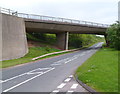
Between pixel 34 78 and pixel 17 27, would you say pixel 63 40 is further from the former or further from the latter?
pixel 34 78

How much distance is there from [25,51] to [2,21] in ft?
23.2

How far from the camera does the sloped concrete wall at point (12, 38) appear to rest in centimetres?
2197

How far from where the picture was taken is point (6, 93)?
6254 millimetres

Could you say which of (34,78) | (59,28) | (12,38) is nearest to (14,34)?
(12,38)

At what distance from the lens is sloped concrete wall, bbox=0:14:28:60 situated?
22.0 m

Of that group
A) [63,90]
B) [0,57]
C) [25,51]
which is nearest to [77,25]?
[25,51]

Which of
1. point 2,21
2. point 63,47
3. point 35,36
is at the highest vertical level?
point 2,21

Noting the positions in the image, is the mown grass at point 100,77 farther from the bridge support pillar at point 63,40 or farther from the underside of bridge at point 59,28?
the bridge support pillar at point 63,40

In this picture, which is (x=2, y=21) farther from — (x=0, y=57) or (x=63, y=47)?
(x=63, y=47)

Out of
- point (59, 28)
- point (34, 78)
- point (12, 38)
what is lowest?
point (34, 78)

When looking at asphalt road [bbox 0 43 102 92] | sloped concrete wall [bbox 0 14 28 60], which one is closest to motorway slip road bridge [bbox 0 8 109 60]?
sloped concrete wall [bbox 0 14 28 60]

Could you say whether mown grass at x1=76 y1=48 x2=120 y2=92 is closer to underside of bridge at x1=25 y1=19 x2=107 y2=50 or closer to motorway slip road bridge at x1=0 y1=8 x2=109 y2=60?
motorway slip road bridge at x1=0 y1=8 x2=109 y2=60

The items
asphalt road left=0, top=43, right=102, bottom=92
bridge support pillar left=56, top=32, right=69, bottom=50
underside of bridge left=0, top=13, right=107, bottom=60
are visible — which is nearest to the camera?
asphalt road left=0, top=43, right=102, bottom=92

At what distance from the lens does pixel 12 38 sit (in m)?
23.7
